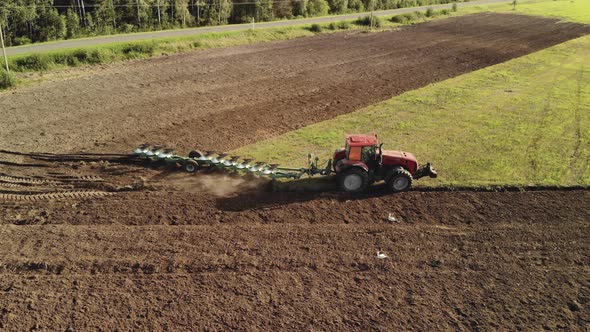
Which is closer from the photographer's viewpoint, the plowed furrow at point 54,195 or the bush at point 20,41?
the plowed furrow at point 54,195

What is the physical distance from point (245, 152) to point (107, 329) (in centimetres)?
1049

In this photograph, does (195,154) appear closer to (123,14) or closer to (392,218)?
(392,218)

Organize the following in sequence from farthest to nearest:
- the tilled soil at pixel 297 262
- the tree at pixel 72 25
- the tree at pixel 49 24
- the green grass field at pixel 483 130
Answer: the tree at pixel 72 25
the tree at pixel 49 24
the green grass field at pixel 483 130
the tilled soil at pixel 297 262

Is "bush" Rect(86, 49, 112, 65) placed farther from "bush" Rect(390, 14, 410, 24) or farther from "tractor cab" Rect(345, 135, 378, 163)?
"bush" Rect(390, 14, 410, 24)

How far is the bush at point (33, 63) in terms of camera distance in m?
31.0

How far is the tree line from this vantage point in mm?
38094

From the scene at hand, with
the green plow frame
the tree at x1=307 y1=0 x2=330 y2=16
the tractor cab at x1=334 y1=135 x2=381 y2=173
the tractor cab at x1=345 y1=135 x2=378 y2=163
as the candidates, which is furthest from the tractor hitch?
the tree at x1=307 y1=0 x2=330 y2=16

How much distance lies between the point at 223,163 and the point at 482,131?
12.9m

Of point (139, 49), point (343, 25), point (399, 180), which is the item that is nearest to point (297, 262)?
point (399, 180)

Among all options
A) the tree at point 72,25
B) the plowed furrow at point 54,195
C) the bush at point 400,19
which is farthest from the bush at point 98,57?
the bush at point 400,19

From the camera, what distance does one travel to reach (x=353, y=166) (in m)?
16.6

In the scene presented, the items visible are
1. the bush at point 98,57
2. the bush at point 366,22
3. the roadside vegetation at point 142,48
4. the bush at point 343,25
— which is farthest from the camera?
the bush at point 366,22

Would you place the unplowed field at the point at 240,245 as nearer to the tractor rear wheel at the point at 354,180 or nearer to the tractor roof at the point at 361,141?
the tractor rear wheel at the point at 354,180

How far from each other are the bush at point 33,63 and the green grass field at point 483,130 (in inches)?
739
